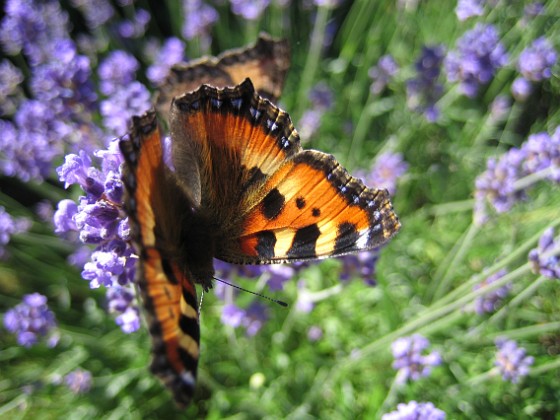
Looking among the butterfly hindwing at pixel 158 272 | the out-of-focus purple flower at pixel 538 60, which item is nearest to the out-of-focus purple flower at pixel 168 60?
the butterfly hindwing at pixel 158 272

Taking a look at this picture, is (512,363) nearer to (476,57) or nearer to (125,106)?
(476,57)

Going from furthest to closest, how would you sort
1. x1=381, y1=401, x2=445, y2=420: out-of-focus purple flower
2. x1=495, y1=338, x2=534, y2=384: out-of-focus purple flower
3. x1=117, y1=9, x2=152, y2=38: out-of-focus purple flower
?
1. x1=117, y1=9, x2=152, y2=38: out-of-focus purple flower
2. x1=495, y1=338, x2=534, y2=384: out-of-focus purple flower
3. x1=381, y1=401, x2=445, y2=420: out-of-focus purple flower

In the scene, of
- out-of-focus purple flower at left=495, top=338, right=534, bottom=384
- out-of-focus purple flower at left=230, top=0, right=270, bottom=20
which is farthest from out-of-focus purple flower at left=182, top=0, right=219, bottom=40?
out-of-focus purple flower at left=495, top=338, right=534, bottom=384

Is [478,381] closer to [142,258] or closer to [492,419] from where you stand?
[492,419]

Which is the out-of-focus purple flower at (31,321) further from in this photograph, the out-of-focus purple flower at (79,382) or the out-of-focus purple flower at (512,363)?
the out-of-focus purple flower at (512,363)

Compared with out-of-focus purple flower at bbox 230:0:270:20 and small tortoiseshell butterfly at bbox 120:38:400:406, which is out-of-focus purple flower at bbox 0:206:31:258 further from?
out-of-focus purple flower at bbox 230:0:270:20

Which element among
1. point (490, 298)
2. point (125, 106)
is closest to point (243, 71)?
point (125, 106)
